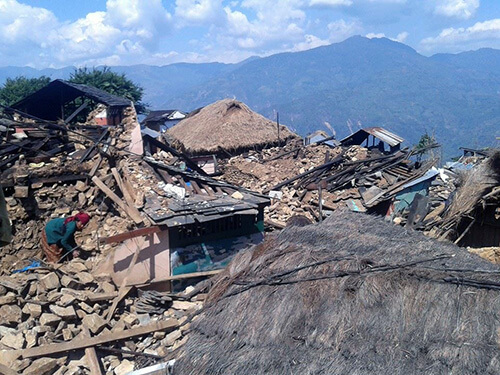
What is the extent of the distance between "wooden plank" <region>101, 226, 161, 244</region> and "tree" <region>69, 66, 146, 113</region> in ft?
110

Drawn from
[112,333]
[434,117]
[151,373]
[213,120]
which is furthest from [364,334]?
[434,117]

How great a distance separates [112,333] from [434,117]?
6960 inches

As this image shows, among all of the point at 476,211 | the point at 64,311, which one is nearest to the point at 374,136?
the point at 476,211

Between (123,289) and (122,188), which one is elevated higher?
(122,188)

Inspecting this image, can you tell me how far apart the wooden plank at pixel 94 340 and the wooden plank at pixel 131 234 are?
2.15 metres

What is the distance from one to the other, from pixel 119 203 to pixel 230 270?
17.1 feet

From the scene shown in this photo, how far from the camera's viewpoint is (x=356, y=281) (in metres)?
4.61

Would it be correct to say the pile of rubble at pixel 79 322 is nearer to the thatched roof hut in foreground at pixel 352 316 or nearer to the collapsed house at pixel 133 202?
the collapsed house at pixel 133 202

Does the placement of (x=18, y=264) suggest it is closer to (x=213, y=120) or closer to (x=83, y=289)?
(x=83, y=289)

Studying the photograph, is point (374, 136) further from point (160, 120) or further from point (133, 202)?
point (160, 120)

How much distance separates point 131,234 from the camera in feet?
29.3

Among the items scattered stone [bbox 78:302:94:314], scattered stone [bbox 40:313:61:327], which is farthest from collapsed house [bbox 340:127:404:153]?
scattered stone [bbox 40:313:61:327]

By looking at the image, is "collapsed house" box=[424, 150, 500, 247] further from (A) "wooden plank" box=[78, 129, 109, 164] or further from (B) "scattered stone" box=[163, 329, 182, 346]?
(A) "wooden plank" box=[78, 129, 109, 164]

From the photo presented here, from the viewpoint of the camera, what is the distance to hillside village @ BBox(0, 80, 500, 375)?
409 cm
